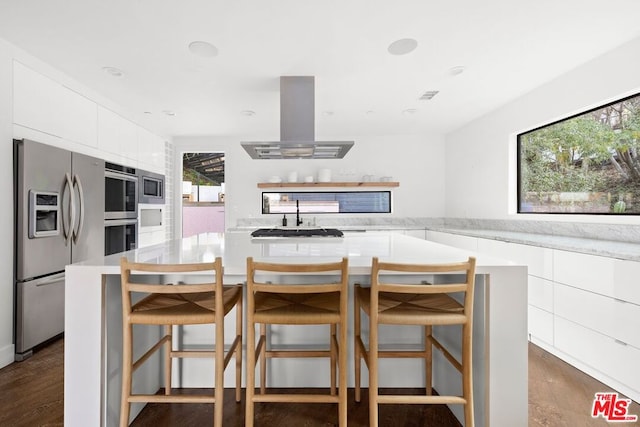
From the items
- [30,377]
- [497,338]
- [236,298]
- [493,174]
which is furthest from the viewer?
[493,174]

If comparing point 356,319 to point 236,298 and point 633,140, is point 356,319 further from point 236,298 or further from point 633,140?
point 633,140

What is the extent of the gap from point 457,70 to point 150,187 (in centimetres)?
400

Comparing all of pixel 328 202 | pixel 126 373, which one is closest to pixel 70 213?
pixel 126 373

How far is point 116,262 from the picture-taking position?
5.06 ft

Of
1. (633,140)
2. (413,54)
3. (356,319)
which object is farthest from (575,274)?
Answer: (413,54)

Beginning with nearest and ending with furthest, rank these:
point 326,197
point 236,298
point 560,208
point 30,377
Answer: point 236,298 → point 30,377 → point 560,208 → point 326,197

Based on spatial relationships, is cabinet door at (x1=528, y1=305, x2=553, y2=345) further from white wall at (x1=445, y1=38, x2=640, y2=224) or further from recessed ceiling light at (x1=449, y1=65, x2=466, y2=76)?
recessed ceiling light at (x1=449, y1=65, x2=466, y2=76)

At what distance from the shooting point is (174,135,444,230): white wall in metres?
5.39

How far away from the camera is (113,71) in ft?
9.47

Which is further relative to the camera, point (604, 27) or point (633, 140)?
point (633, 140)

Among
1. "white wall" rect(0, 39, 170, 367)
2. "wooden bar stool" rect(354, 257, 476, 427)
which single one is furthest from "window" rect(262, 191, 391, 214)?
"wooden bar stool" rect(354, 257, 476, 427)

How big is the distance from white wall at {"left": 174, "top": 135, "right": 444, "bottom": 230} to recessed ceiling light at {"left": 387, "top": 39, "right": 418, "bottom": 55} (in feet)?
9.30

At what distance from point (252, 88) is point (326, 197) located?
8.27 feet

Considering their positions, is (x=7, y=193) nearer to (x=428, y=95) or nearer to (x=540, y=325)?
(x=428, y=95)
